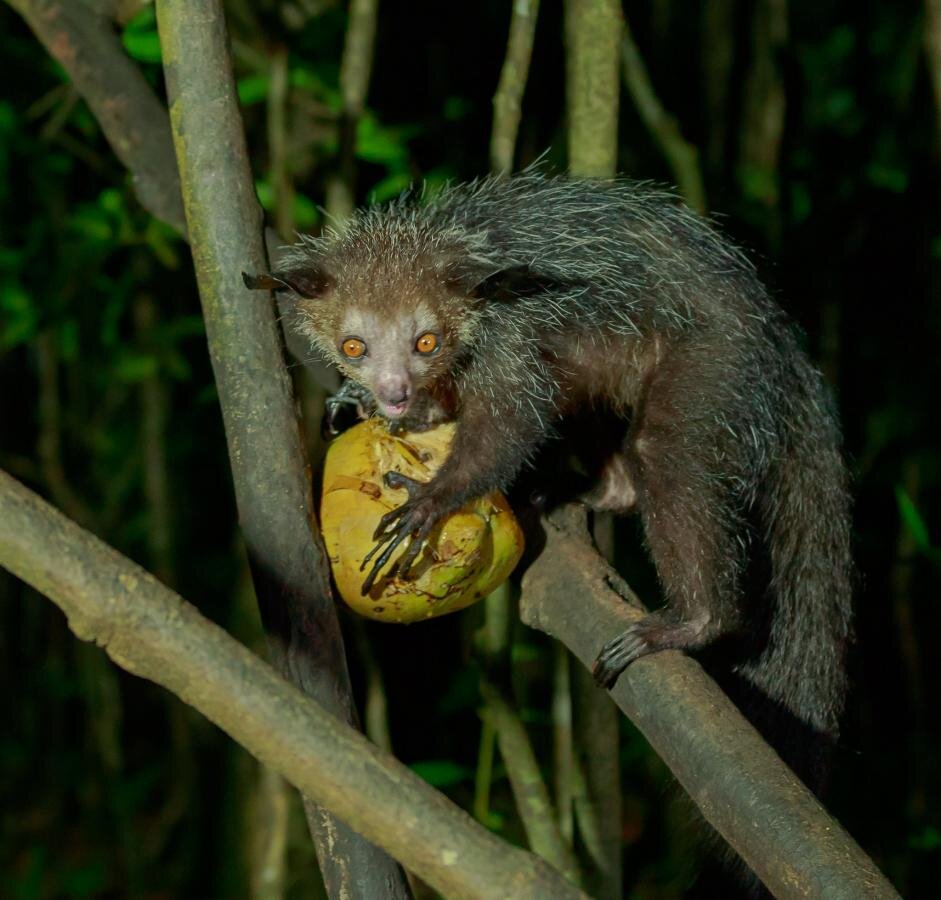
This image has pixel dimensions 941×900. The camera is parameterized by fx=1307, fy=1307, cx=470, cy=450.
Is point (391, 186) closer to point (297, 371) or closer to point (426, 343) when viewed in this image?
point (297, 371)

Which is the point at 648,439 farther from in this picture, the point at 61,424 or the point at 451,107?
the point at 61,424

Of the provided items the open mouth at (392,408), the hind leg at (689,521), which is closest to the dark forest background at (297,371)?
the hind leg at (689,521)

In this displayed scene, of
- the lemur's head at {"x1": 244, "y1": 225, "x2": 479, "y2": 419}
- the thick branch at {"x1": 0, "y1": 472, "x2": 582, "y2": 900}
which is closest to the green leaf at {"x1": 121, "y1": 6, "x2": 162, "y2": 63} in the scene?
the lemur's head at {"x1": 244, "y1": 225, "x2": 479, "y2": 419}

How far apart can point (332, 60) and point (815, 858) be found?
2.97 meters

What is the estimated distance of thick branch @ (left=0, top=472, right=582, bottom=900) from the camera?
1410 mm

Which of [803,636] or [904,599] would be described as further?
[904,599]

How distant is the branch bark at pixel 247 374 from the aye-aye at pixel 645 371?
63cm

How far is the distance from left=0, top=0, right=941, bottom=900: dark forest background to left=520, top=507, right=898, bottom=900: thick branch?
995 millimetres

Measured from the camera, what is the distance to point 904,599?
173 inches

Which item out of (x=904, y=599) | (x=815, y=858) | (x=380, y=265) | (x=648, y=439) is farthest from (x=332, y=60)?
(x=815, y=858)

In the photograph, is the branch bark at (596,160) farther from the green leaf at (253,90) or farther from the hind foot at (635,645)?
the green leaf at (253,90)

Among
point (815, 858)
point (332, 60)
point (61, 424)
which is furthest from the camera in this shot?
point (61, 424)

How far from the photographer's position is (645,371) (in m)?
3.14

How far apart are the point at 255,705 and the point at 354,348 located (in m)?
1.58
